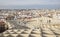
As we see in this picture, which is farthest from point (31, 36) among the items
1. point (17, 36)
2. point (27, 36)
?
point (17, 36)

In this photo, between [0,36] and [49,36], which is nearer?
[49,36]

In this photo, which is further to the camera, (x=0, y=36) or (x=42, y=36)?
(x=0, y=36)

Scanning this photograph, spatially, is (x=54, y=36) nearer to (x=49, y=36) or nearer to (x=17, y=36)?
(x=49, y=36)

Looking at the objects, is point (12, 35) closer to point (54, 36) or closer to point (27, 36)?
point (27, 36)

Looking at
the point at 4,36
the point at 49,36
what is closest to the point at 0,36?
the point at 4,36

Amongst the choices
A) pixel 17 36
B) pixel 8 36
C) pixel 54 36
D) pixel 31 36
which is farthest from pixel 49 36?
pixel 8 36

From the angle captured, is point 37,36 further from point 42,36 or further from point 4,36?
point 4,36
